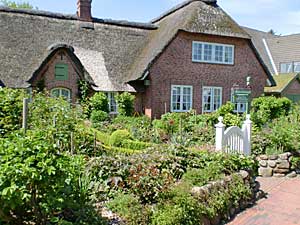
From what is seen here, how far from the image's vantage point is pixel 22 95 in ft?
30.2

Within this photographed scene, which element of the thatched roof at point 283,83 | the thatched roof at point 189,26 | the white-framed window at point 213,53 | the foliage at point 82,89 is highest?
the thatched roof at point 189,26

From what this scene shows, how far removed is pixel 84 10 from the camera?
915 inches

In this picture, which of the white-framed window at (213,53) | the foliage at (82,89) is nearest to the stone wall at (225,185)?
the foliage at (82,89)

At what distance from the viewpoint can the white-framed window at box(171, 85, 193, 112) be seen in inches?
832

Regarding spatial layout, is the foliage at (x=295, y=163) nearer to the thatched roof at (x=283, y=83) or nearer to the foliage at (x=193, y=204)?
the foliage at (x=193, y=204)

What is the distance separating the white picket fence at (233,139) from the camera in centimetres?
905

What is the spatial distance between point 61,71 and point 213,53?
9.62 m

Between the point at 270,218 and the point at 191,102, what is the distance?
49.5 feet

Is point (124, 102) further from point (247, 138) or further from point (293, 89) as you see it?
point (293, 89)

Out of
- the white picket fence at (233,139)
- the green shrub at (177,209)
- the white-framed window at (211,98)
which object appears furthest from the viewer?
the white-framed window at (211,98)

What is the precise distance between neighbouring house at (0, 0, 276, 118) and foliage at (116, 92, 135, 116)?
728 mm

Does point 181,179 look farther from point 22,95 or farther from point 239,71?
point 239,71

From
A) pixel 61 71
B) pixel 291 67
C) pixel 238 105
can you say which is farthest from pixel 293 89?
pixel 61 71

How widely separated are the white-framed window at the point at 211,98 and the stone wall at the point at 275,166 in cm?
1159
